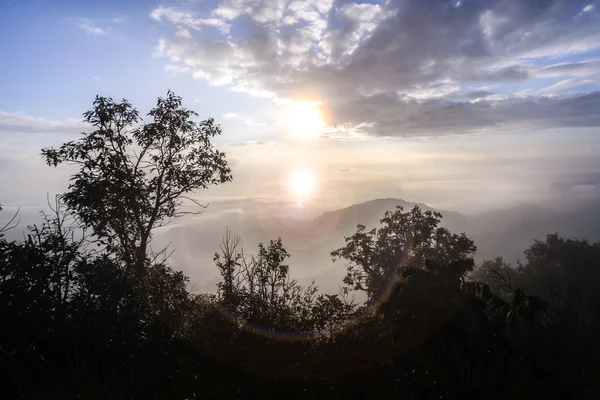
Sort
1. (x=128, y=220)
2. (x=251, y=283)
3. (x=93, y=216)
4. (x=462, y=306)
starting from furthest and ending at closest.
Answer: (x=128, y=220), (x=93, y=216), (x=251, y=283), (x=462, y=306)

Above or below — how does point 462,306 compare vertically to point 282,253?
above

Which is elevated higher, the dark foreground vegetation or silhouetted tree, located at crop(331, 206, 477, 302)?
the dark foreground vegetation

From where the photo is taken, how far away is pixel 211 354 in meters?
6.51

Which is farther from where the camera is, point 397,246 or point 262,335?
point 397,246

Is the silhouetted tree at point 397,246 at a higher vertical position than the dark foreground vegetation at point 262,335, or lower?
lower

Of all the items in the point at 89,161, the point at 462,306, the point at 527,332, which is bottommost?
Result: the point at 527,332

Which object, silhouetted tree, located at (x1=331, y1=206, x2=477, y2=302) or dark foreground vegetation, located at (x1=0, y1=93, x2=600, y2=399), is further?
silhouetted tree, located at (x1=331, y1=206, x2=477, y2=302)

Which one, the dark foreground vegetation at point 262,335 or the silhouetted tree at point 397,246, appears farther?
the silhouetted tree at point 397,246

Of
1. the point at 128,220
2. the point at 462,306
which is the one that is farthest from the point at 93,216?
the point at 462,306

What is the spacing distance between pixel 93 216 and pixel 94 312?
22.6 ft

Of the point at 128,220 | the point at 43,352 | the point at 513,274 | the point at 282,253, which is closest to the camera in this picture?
the point at 43,352

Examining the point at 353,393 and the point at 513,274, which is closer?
the point at 353,393

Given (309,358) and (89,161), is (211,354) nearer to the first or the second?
(309,358)

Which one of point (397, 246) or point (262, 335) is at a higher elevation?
point (262, 335)
